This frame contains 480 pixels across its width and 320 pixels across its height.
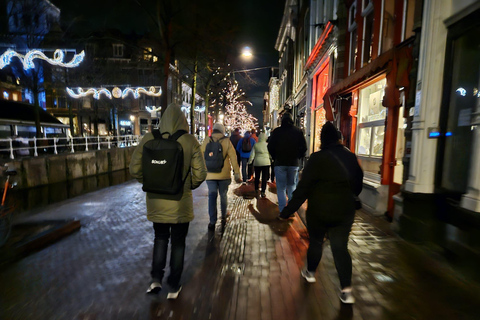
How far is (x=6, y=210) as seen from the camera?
3686 millimetres

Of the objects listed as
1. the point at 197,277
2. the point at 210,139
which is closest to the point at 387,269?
the point at 197,277

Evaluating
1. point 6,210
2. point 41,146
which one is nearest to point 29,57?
point 41,146

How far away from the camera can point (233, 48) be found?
15.7 metres

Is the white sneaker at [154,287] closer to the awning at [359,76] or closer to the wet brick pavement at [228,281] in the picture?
the wet brick pavement at [228,281]

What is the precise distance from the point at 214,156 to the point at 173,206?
1993 mm

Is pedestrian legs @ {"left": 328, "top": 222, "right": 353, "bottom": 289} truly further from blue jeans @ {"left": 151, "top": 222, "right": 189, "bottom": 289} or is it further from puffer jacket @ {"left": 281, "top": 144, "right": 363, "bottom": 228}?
blue jeans @ {"left": 151, "top": 222, "right": 189, "bottom": 289}

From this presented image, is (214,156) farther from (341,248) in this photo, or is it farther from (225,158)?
(341,248)

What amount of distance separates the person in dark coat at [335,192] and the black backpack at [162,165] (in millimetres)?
1239

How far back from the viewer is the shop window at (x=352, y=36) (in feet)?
26.0

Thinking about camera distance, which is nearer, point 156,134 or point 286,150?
point 156,134

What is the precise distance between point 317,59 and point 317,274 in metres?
10.8

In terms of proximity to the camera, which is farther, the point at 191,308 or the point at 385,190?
the point at 385,190

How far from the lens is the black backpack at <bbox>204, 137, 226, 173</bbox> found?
175 inches

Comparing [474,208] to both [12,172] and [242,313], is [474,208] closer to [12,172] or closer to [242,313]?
[242,313]
